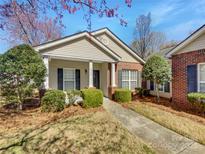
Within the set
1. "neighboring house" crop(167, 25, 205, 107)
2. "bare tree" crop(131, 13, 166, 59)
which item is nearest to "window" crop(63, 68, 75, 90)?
"neighboring house" crop(167, 25, 205, 107)

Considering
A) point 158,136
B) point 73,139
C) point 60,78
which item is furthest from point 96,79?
point 73,139

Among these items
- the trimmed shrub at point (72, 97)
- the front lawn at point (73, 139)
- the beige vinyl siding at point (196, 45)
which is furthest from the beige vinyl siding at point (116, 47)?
the front lawn at point (73, 139)

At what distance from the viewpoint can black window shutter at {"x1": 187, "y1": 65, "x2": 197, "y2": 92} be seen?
1154 centimetres

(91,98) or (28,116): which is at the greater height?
(91,98)

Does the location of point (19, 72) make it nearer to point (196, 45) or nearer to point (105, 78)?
point (105, 78)

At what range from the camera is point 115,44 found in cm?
1755

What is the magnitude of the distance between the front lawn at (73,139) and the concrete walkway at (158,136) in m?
0.48

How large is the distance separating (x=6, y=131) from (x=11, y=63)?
384 cm

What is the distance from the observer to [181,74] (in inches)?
→ 497

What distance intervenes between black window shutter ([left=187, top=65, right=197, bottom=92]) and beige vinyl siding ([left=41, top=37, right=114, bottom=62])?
6.14 m

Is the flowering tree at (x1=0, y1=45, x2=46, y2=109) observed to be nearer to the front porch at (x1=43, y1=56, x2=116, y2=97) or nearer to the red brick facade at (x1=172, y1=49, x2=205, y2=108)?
the front porch at (x1=43, y1=56, x2=116, y2=97)

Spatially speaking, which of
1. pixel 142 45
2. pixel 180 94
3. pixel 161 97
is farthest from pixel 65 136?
pixel 142 45

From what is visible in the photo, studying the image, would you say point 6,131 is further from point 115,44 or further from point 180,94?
point 115,44

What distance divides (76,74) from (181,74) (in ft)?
28.0
